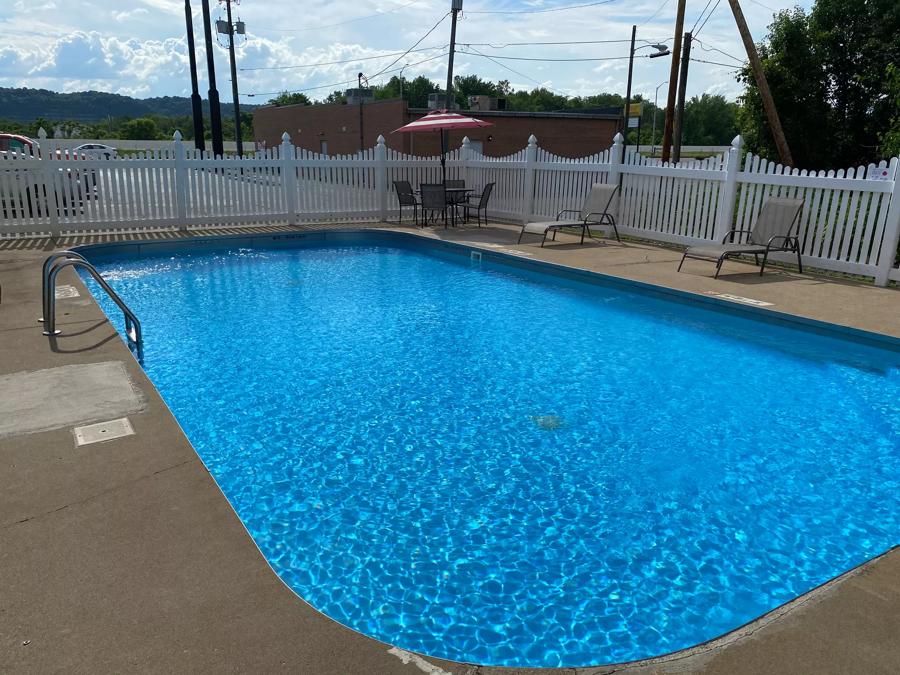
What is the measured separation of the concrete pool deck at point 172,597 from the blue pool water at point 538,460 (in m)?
0.43

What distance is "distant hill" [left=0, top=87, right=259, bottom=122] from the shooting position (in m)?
110

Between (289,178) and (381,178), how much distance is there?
1959 mm

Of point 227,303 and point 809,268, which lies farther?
point 809,268

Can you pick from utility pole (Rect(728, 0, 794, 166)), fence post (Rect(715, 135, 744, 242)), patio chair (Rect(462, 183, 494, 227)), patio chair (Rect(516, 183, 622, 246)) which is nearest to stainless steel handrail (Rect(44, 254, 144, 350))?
patio chair (Rect(516, 183, 622, 246))

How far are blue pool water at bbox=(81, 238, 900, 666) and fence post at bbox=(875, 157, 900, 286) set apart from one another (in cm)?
245

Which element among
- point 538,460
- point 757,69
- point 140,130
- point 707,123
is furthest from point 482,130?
point 707,123

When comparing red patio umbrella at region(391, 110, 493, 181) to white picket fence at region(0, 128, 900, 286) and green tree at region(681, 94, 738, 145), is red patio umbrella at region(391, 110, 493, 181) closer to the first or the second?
white picket fence at region(0, 128, 900, 286)

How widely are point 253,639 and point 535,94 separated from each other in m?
98.1

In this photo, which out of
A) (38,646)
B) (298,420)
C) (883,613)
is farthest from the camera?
(298,420)

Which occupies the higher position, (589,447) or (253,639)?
(253,639)

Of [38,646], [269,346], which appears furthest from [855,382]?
[38,646]

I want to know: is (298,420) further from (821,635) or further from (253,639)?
(821,635)

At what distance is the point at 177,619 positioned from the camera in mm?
2057

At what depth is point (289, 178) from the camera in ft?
40.9
